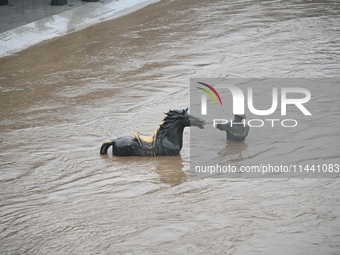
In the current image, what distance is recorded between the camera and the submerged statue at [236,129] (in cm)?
793

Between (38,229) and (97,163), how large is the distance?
1.74 metres

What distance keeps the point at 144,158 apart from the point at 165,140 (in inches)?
13.3

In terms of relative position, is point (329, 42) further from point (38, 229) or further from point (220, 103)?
point (38, 229)

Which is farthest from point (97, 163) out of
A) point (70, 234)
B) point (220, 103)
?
point (220, 103)

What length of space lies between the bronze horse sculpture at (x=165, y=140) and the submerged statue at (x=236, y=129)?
19.0 inches

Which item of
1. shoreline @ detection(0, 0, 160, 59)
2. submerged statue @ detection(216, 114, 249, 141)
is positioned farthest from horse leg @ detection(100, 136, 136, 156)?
shoreline @ detection(0, 0, 160, 59)

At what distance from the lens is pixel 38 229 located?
5.93 metres

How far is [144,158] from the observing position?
24.9 ft

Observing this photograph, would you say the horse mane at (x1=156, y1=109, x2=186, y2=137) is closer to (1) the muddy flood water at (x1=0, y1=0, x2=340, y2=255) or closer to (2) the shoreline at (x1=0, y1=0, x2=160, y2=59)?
(1) the muddy flood water at (x1=0, y1=0, x2=340, y2=255)

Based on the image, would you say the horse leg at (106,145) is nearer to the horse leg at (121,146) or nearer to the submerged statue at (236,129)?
the horse leg at (121,146)

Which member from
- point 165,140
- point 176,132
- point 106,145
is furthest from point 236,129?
point 106,145

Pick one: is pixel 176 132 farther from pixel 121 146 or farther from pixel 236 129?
pixel 236 129

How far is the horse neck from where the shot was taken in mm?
7527

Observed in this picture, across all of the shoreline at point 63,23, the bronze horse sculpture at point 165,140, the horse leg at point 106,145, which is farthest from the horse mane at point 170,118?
the shoreline at point 63,23
